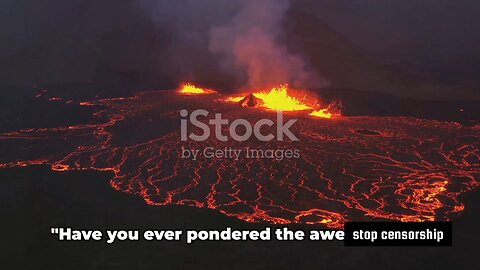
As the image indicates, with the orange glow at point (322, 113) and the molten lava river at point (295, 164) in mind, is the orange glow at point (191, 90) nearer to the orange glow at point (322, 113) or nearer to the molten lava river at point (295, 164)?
the molten lava river at point (295, 164)

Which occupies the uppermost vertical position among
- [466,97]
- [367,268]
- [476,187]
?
[466,97]

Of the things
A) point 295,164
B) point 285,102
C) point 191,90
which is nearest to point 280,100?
point 285,102

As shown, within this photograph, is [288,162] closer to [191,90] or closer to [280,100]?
[280,100]

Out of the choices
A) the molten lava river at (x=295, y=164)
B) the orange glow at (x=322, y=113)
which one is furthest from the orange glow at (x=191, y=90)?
the orange glow at (x=322, y=113)

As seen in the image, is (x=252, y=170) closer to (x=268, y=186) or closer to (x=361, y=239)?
(x=268, y=186)

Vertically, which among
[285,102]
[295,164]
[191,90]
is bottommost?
[295,164]

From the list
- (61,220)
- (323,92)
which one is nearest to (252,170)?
(61,220)
